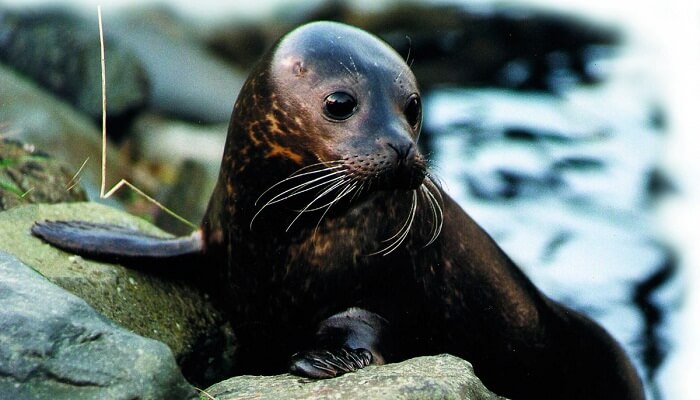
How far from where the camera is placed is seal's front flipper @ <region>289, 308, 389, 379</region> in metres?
5.12

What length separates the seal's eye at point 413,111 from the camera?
5.75m

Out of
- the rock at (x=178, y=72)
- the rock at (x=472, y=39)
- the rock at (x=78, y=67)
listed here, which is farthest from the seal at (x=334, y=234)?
the rock at (x=472, y=39)

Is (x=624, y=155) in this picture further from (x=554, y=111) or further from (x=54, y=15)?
(x=54, y=15)

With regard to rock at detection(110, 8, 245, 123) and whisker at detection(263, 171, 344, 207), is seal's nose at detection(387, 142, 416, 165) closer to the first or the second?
whisker at detection(263, 171, 344, 207)

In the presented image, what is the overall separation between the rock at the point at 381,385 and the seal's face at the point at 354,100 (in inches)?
32.7

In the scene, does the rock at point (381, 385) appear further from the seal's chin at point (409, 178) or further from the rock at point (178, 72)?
the rock at point (178, 72)

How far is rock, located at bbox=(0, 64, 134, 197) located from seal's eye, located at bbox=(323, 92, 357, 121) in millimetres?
4967

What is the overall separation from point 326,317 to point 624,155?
971cm

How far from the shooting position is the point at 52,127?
10.9 meters

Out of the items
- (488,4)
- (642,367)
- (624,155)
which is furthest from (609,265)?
(488,4)

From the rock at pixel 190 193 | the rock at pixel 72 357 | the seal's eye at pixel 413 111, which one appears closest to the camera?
the rock at pixel 72 357

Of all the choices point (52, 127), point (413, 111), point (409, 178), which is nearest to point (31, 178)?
point (413, 111)

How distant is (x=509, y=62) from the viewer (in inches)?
707

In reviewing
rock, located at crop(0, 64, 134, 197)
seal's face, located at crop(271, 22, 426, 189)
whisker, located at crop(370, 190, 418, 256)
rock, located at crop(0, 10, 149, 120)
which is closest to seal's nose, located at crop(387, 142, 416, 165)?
seal's face, located at crop(271, 22, 426, 189)
